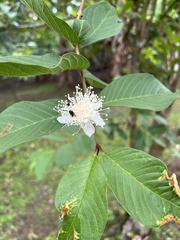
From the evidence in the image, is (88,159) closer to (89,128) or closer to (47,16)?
(89,128)

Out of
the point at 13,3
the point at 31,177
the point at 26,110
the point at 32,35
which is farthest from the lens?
the point at 31,177

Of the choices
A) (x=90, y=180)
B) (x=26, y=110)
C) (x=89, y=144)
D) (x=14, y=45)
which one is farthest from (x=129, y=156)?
(x=14, y=45)

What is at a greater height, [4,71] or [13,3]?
[13,3]

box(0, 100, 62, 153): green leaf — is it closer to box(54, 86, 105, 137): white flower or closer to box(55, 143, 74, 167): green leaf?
box(54, 86, 105, 137): white flower

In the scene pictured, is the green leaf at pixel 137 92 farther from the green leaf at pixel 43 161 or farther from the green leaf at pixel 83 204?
the green leaf at pixel 43 161

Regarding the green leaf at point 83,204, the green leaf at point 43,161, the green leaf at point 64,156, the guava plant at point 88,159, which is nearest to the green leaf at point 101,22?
the guava plant at point 88,159

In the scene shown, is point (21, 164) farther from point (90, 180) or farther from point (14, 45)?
point (90, 180)

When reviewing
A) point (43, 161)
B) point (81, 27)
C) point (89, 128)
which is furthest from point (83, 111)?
point (43, 161)

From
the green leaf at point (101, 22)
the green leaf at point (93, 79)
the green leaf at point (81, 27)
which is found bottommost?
the green leaf at point (93, 79)
